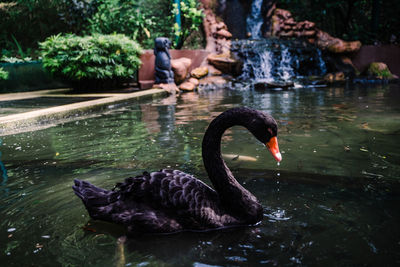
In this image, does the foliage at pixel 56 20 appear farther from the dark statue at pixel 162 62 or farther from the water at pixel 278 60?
the water at pixel 278 60

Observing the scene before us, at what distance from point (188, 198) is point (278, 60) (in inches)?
547

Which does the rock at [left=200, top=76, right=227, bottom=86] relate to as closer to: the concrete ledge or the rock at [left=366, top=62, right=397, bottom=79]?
the concrete ledge

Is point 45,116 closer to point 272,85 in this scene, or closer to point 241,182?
point 241,182

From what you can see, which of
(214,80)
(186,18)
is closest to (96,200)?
(214,80)

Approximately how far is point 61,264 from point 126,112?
6.03m

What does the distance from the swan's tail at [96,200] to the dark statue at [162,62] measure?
32.2 feet

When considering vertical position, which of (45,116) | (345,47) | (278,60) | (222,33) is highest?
(222,33)

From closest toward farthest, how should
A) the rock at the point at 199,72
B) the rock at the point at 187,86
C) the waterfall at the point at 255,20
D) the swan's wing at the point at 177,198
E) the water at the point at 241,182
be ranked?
the water at the point at 241,182
the swan's wing at the point at 177,198
the rock at the point at 187,86
the rock at the point at 199,72
the waterfall at the point at 255,20

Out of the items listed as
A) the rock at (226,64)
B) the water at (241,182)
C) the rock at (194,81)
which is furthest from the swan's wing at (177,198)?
the rock at (226,64)

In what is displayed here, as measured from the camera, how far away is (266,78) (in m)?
15.1

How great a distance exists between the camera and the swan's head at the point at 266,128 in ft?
7.91

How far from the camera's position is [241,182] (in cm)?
331

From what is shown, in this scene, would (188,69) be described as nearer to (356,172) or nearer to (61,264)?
(356,172)

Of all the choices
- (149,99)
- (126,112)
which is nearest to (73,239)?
(126,112)
